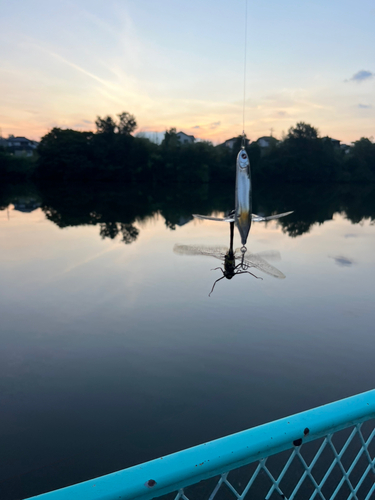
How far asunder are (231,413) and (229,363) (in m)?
2.24

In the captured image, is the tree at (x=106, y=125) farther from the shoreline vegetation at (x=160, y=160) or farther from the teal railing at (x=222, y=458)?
the teal railing at (x=222, y=458)

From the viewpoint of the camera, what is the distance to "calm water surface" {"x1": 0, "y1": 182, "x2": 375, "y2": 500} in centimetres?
770

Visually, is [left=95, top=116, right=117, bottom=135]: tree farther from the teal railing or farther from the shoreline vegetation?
the teal railing

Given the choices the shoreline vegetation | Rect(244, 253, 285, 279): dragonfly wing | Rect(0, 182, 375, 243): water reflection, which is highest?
the shoreline vegetation

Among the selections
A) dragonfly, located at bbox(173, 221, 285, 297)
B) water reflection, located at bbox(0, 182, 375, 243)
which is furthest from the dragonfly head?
water reflection, located at bbox(0, 182, 375, 243)

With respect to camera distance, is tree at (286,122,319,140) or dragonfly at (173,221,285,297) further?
tree at (286,122,319,140)

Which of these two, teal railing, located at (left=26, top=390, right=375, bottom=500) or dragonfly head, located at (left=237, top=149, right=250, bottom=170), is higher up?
dragonfly head, located at (left=237, top=149, right=250, bottom=170)

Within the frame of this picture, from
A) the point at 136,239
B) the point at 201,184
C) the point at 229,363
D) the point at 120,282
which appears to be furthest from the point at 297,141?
the point at 229,363

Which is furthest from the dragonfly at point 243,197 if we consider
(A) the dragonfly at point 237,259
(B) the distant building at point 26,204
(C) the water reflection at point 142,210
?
(B) the distant building at point 26,204

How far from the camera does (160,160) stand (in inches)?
3649

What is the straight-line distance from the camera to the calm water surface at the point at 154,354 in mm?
7703

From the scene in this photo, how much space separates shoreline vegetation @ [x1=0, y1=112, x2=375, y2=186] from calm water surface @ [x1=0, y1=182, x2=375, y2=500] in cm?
6712

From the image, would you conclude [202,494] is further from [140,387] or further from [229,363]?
[229,363]

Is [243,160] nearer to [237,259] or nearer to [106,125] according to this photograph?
[237,259]
